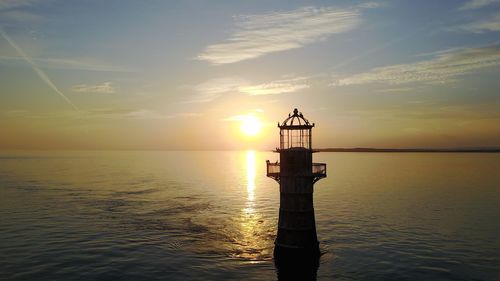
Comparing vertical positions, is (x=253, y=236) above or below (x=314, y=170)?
below

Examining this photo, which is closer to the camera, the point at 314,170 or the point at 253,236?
the point at 314,170

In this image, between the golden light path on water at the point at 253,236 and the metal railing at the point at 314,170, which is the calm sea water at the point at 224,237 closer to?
A: the golden light path on water at the point at 253,236

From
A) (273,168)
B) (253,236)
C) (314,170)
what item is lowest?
(253,236)

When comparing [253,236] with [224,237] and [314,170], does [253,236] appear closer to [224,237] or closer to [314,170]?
[224,237]

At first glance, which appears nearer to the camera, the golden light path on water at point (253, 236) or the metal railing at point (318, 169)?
the metal railing at point (318, 169)

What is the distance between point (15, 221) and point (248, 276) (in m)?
38.6

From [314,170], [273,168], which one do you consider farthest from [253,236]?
[314,170]

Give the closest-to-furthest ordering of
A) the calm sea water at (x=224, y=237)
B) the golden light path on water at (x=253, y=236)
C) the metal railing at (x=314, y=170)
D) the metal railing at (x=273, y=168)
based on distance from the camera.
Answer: the calm sea water at (x=224, y=237)
the metal railing at (x=314, y=170)
the metal railing at (x=273, y=168)
the golden light path on water at (x=253, y=236)

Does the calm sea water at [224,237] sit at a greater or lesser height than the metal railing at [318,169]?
lesser

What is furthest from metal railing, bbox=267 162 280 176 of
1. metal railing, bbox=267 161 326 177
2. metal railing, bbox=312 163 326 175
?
metal railing, bbox=312 163 326 175

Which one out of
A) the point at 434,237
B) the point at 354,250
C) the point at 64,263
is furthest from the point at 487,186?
the point at 64,263

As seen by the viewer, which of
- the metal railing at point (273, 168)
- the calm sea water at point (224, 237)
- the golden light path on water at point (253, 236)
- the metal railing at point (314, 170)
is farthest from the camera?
the golden light path on water at point (253, 236)

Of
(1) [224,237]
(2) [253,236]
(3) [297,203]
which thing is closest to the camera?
(3) [297,203]

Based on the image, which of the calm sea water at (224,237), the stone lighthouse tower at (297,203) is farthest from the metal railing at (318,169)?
the calm sea water at (224,237)
